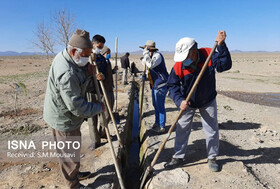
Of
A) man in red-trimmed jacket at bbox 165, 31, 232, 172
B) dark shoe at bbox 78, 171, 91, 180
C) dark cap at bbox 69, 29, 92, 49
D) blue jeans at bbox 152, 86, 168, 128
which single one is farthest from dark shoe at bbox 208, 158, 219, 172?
dark cap at bbox 69, 29, 92, 49

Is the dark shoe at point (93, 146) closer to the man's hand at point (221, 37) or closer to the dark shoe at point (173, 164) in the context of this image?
the dark shoe at point (173, 164)

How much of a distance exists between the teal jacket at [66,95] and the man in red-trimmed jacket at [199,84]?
1.30m

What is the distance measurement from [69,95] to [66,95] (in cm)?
3

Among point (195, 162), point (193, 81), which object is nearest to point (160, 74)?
point (193, 81)

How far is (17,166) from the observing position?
152 inches

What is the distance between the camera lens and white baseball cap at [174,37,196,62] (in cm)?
291

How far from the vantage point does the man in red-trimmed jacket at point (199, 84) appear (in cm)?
291

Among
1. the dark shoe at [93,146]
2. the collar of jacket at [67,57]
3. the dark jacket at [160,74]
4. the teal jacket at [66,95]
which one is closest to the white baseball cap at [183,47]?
the teal jacket at [66,95]

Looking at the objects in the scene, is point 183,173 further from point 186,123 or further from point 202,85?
point 202,85

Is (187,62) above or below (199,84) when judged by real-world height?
above

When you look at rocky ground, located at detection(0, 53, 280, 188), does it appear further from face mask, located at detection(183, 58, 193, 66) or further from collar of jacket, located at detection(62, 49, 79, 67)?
collar of jacket, located at detection(62, 49, 79, 67)

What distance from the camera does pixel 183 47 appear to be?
293 centimetres

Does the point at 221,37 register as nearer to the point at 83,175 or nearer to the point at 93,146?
the point at 83,175

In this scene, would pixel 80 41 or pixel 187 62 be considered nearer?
pixel 80 41
